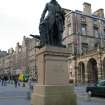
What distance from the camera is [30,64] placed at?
94188 millimetres

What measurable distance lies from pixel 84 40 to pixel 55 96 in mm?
45340

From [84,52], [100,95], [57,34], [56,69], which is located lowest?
[100,95]

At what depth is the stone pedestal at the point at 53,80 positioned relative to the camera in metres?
10.5

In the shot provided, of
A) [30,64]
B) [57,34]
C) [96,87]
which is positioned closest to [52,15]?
[57,34]

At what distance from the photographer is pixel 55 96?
10445mm

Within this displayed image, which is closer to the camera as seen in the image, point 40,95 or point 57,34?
point 40,95

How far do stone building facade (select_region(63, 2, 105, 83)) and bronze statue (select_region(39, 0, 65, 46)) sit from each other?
1448 inches

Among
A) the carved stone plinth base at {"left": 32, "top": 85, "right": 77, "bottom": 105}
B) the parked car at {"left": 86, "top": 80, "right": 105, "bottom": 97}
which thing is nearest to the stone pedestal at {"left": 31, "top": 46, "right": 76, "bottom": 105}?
the carved stone plinth base at {"left": 32, "top": 85, "right": 77, "bottom": 105}

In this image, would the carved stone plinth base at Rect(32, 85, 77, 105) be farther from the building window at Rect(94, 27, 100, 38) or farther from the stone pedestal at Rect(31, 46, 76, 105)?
the building window at Rect(94, 27, 100, 38)

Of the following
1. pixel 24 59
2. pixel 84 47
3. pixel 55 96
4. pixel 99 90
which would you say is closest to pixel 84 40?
pixel 84 47

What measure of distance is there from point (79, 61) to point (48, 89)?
141 ft

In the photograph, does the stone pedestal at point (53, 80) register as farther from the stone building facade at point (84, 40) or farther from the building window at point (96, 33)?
the building window at point (96, 33)

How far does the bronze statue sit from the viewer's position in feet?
38.1

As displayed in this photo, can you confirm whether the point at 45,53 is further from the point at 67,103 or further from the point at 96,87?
the point at 96,87
